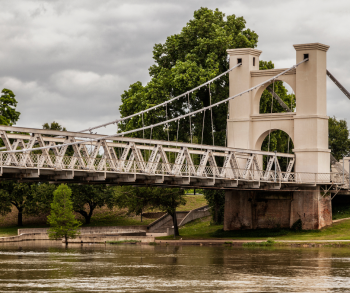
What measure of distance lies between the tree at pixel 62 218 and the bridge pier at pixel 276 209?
38.2 ft

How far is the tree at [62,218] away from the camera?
4928cm

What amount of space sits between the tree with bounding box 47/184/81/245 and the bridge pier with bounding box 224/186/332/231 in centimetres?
1165

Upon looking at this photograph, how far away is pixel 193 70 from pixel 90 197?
1780cm

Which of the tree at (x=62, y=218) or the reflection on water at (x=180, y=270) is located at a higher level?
the tree at (x=62, y=218)

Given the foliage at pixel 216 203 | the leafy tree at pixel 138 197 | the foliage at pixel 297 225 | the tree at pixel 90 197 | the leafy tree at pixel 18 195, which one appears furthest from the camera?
the tree at pixel 90 197

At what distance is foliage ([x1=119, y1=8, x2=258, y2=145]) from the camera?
48594mm

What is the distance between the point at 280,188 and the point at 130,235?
577 inches

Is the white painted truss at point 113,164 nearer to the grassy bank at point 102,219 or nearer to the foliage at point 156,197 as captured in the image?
the foliage at point 156,197

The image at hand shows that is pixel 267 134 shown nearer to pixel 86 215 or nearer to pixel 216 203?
pixel 216 203

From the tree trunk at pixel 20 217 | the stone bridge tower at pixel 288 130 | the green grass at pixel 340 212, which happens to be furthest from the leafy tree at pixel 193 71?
the tree trunk at pixel 20 217

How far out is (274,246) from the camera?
4109 centimetres

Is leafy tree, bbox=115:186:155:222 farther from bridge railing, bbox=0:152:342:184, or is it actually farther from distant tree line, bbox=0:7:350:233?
bridge railing, bbox=0:152:342:184

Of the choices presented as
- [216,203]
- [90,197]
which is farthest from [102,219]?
[216,203]

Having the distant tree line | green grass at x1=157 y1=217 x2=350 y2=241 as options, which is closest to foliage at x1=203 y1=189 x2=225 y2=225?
the distant tree line
